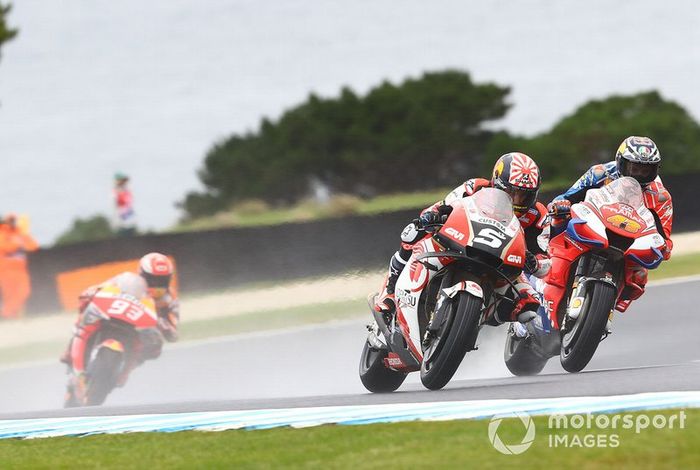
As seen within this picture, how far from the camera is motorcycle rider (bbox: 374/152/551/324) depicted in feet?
22.3

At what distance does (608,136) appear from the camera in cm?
3033

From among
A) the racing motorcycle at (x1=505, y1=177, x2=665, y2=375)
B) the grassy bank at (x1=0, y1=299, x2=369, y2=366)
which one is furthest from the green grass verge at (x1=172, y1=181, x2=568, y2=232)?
the racing motorcycle at (x1=505, y1=177, x2=665, y2=375)

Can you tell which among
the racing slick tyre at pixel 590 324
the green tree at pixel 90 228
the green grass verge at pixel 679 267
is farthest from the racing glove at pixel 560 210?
the green tree at pixel 90 228

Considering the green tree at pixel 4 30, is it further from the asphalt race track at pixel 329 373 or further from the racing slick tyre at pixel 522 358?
the racing slick tyre at pixel 522 358

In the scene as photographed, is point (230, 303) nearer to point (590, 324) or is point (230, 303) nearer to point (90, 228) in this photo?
point (590, 324)

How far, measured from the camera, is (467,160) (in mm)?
32188

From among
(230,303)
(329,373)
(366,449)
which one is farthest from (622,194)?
(230,303)

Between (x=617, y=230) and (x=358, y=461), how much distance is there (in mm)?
3229

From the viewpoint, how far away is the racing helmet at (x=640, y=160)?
25.5 feet

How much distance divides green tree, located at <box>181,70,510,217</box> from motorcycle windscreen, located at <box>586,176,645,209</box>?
Answer: 22.7m

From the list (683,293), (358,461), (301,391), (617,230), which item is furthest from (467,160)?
(358,461)

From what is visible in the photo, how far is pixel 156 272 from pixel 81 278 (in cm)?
653

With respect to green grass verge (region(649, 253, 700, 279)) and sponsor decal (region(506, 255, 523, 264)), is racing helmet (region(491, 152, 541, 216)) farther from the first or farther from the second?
green grass verge (region(649, 253, 700, 279))

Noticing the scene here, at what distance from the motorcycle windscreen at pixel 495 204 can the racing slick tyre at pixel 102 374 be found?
373cm
